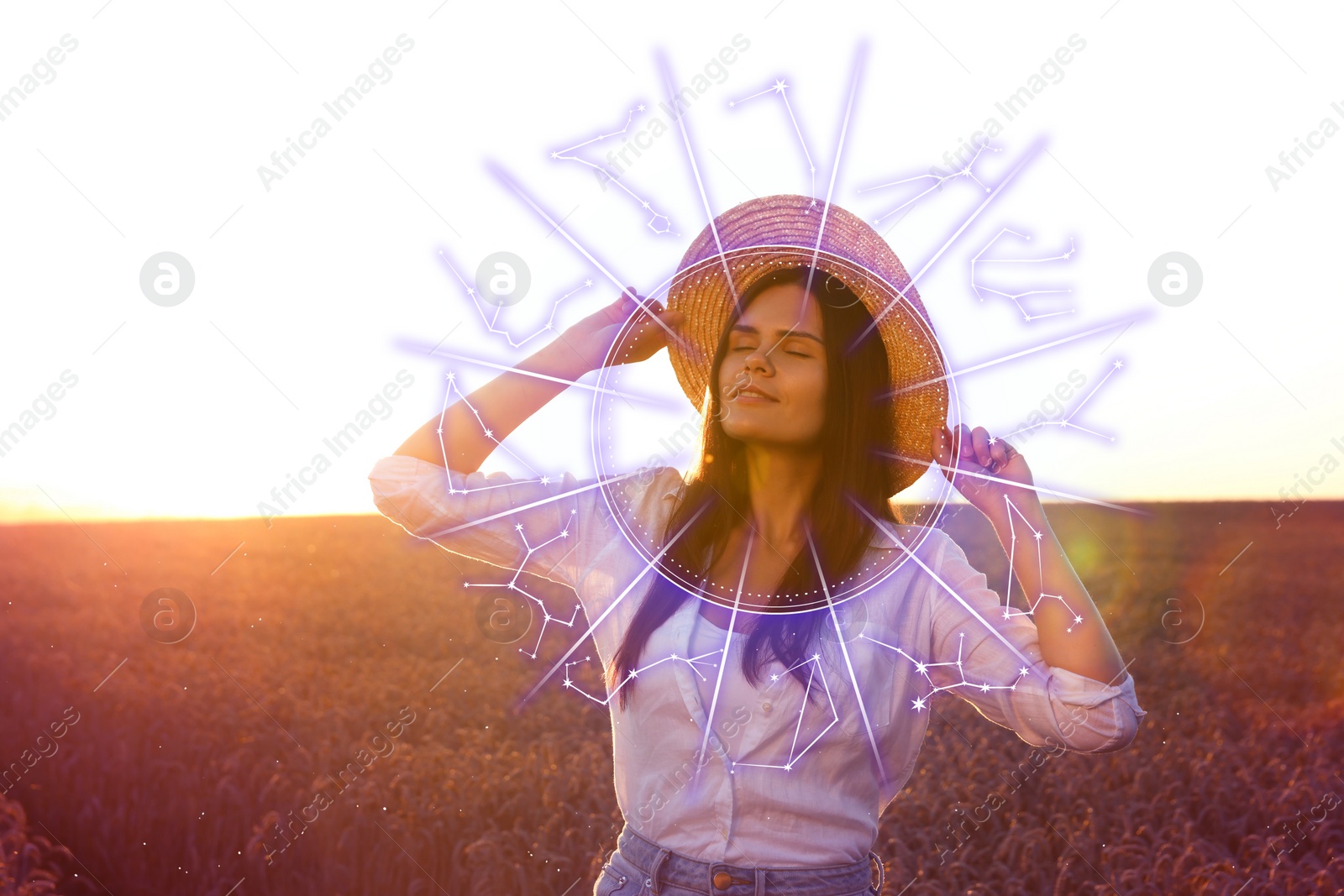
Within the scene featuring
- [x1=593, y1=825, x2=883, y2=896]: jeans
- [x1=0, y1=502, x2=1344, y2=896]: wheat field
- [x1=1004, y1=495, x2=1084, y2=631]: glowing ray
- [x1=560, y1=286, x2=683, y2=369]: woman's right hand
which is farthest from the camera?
[x1=0, y1=502, x2=1344, y2=896]: wheat field

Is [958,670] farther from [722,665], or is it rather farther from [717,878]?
[717,878]

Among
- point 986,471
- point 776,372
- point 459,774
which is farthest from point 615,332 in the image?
point 459,774

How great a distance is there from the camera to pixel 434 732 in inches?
334

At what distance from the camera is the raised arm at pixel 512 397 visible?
275 centimetres

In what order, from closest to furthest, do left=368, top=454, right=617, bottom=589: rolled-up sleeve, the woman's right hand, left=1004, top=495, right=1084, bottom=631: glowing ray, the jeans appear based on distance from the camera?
1. the jeans
2. left=1004, top=495, right=1084, bottom=631: glowing ray
3. left=368, top=454, right=617, bottom=589: rolled-up sleeve
4. the woman's right hand

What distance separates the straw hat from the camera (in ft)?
9.22

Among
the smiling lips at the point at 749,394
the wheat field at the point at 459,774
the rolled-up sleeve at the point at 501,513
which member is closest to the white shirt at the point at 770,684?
the rolled-up sleeve at the point at 501,513

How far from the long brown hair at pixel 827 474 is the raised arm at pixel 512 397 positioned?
1.10ft

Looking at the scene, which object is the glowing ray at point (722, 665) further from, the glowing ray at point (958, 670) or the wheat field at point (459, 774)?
the wheat field at point (459, 774)

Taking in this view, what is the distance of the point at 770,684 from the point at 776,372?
799 millimetres

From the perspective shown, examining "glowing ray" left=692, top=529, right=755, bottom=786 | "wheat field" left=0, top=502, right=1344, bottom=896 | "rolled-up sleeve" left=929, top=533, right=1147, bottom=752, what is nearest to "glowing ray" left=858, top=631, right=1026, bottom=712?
"rolled-up sleeve" left=929, top=533, right=1147, bottom=752

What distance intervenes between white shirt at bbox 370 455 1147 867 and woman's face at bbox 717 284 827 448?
0.35 meters

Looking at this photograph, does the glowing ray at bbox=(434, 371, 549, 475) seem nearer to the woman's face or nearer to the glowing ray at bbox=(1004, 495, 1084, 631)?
the woman's face

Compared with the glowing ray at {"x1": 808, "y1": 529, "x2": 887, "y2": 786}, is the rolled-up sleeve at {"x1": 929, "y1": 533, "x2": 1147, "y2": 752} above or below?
above
